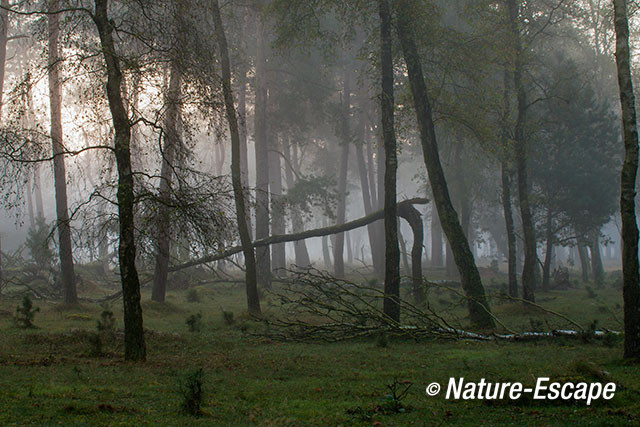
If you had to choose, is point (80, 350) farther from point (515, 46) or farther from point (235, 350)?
point (515, 46)

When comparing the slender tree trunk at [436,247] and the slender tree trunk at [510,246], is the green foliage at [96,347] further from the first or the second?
the slender tree trunk at [436,247]

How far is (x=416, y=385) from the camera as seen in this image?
8.14 m

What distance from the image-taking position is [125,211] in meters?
9.53

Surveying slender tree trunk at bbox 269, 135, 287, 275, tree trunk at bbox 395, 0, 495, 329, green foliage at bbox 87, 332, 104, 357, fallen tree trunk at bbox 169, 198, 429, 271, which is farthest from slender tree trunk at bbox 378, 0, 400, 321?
slender tree trunk at bbox 269, 135, 287, 275

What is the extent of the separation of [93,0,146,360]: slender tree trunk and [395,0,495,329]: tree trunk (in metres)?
9.10

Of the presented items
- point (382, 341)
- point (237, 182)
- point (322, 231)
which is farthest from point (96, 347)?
point (322, 231)

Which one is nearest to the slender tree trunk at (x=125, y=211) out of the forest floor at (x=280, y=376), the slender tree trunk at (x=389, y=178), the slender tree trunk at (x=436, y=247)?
the forest floor at (x=280, y=376)

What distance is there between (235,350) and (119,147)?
4897mm

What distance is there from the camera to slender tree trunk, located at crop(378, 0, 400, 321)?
14.4 metres

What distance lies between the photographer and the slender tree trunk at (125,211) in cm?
949

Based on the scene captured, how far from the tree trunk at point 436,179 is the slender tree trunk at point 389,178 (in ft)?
3.30

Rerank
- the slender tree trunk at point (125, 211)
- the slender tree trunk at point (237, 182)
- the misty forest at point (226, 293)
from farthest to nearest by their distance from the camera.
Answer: the slender tree trunk at point (237, 182) → the slender tree trunk at point (125, 211) → the misty forest at point (226, 293)

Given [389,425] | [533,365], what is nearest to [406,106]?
[533,365]

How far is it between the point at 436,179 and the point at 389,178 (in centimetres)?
215
